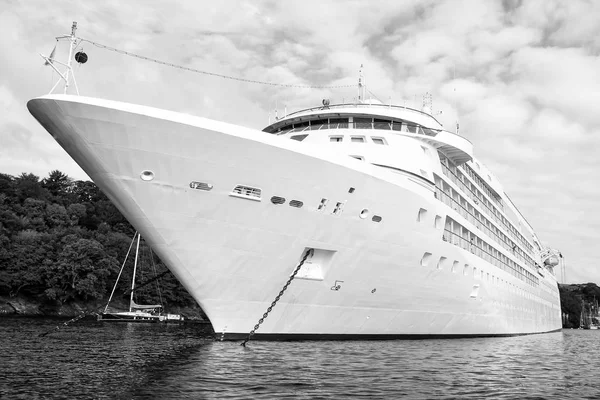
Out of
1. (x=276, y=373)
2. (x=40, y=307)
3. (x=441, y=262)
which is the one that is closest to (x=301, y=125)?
(x=441, y=262)

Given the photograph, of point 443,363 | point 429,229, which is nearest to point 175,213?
point 443,363

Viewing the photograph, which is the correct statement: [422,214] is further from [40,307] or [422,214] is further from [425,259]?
[40,307]

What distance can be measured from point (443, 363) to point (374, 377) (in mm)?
3466

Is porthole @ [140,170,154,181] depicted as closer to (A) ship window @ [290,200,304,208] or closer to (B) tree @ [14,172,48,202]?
(A) ship window @ [290,200,304,208]

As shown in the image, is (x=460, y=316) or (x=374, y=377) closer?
(x=374, y=377)

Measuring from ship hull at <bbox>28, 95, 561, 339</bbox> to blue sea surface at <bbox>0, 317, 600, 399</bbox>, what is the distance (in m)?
1.40

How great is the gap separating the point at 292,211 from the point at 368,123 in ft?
24.2

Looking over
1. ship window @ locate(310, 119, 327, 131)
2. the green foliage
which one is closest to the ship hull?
ship window @ locate(310, 119, 327, 131)

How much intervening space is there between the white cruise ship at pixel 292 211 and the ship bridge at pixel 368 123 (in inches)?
2.8

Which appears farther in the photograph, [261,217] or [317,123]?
[317,123]

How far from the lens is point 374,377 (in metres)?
9.68

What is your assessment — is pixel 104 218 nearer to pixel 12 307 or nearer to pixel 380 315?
pixel 12 307

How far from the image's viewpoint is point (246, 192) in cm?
1315

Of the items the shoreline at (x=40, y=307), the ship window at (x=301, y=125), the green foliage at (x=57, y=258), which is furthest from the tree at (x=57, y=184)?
the ship window at (x=301, y=125)
